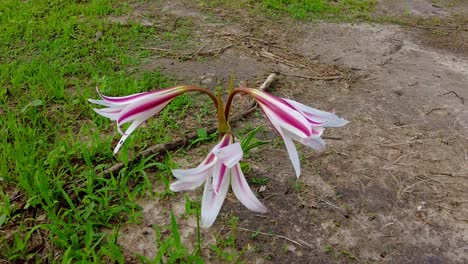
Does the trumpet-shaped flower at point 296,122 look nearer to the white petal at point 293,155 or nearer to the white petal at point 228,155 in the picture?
the white petal at point 293,155

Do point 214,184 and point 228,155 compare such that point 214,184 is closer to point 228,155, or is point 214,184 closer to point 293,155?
point 228,155

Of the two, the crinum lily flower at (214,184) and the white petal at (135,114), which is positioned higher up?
the white petal at (135,114)

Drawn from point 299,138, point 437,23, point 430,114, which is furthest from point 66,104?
point 437,23

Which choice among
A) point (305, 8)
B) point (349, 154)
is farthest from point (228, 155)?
point (305, 8)

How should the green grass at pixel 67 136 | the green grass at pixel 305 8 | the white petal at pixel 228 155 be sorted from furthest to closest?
the green grass at pixel 305 8 < the green grass at pixel 67 136 < the white petal at pixel 228 155

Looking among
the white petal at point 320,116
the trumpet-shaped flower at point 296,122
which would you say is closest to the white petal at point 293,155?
the trumpet-shaped flower at point 296,122
